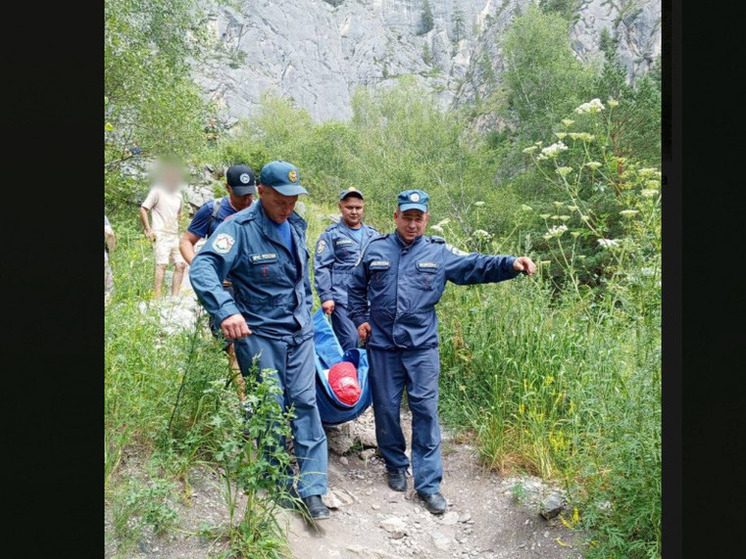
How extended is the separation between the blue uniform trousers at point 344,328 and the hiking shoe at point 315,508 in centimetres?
167

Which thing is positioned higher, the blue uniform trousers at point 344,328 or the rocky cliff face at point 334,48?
the rocky cliff face at point 334,48

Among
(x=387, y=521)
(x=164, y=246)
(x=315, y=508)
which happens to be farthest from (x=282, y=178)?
(x=164, y=246)

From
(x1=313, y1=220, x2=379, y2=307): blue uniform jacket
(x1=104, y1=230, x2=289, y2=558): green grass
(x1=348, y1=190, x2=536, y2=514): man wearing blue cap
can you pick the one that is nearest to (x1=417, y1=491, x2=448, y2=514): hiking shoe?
(x1=348, y1=190, x2=536, y2=514): man wearing blue cap

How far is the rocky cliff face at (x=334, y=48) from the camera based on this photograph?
7504 cm

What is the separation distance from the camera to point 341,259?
500 centimetres

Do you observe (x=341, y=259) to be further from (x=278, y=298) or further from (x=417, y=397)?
(x=278, y=298)

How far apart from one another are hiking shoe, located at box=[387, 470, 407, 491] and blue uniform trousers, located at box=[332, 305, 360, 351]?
3.57 feet

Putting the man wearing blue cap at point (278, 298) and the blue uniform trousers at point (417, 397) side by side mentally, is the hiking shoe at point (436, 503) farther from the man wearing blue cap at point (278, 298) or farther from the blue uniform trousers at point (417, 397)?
the man wearing blue cap at point (278, 298)

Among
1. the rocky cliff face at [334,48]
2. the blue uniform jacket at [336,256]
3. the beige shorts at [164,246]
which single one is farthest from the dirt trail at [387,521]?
the rocky cliff face at [334,48]

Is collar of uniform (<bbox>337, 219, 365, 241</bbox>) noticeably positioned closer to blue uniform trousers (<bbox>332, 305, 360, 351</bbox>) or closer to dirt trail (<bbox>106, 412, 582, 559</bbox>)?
blue uniform trousers (<bbox>332, 305, 360, 351</bbox>)

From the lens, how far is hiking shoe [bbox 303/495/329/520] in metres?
3.13
